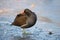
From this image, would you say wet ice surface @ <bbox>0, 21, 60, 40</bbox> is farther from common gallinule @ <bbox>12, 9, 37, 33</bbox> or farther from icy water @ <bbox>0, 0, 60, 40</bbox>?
common gallinule @ <bbox>12, 9, 37, 33</bbox>

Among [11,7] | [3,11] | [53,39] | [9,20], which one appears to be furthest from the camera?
[11,7]

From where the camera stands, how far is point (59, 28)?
5.75m

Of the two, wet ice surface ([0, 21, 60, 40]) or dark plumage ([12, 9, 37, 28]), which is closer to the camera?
dark plumage ([12, 9, 37, 28])

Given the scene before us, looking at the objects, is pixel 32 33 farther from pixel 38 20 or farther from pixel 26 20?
pixel 38 20

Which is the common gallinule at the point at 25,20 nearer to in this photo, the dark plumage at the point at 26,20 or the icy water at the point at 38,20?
the dark plumage at the point at 26,20

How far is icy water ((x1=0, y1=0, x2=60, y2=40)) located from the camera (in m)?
5.33

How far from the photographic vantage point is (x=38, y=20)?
638 cm

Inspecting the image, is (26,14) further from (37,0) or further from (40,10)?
(37,0)

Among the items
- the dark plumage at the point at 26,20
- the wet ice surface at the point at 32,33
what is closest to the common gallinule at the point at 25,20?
the dark plumage at the point at 26,20

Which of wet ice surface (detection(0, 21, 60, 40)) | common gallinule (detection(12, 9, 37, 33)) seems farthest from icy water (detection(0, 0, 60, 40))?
common gallinule (detection(12, 9, 37, 33))

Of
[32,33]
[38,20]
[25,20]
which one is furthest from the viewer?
[38,20]

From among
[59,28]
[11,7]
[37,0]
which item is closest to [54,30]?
[59,28]

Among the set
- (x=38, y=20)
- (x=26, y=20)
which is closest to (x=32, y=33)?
(x=26, y=20)

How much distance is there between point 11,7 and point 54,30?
8.45 ft
